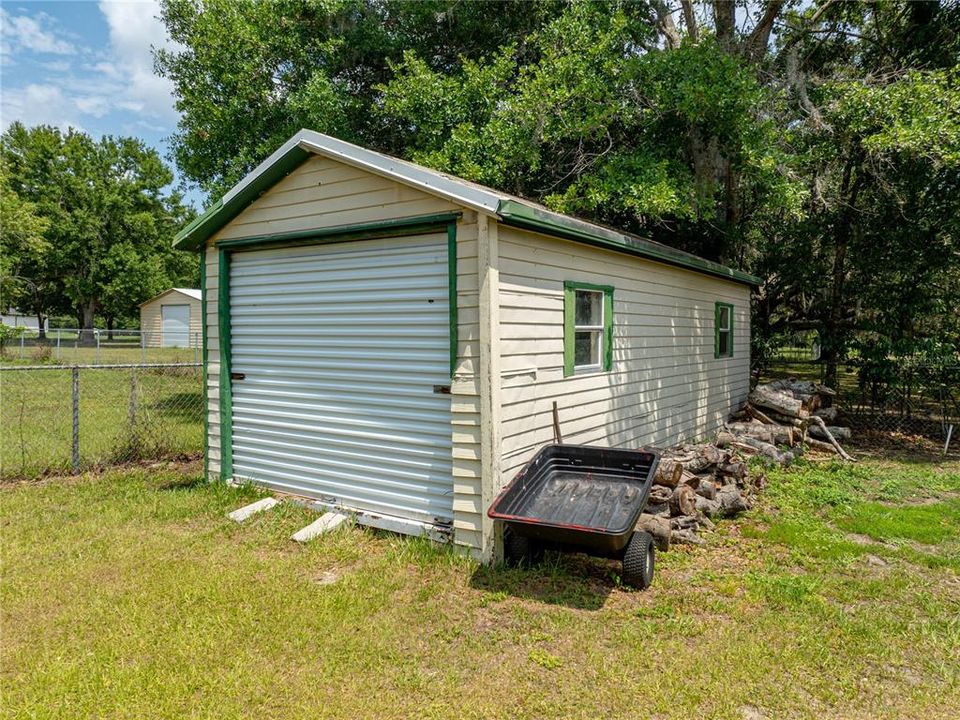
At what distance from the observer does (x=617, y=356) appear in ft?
21.1

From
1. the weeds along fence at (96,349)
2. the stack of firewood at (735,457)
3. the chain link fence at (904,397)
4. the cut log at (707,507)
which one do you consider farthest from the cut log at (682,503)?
the weeds along fence at (96,349)

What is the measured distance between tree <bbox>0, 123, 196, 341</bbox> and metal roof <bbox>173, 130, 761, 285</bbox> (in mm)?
33282

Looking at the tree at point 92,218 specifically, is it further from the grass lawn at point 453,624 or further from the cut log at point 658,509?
the cut log at point 658,509

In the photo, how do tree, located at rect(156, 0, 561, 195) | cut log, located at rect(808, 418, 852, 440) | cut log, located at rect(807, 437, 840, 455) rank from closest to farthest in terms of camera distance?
cut log, located at rect(807, 437, 840, 455) → cut log, located at rect(808, 418, 852, 440) → tree, located at rect(156, 0, 561, 195)

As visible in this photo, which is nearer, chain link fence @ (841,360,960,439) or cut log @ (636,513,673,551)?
cut log @ (636,513,673,551)

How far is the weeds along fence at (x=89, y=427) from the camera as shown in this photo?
6.87 metres

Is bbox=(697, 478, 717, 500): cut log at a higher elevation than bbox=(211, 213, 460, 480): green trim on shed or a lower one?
lower

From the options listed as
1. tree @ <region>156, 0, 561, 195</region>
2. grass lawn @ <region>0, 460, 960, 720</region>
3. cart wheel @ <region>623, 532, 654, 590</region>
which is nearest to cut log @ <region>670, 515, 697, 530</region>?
grass lawn @ <region>0, 460, 960, 720</region>

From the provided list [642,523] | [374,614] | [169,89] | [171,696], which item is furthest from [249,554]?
[169,89]

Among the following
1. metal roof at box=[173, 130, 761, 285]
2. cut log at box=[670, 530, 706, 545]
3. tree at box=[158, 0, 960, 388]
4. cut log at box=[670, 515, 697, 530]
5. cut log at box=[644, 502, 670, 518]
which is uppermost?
tree at box=[158, 0, 960, 388]

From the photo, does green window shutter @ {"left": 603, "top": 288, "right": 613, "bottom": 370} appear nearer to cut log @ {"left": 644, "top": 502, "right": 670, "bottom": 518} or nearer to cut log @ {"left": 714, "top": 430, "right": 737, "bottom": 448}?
cut log @ {"left": 644, "top": 502, "right": 670, "bottom": 518}

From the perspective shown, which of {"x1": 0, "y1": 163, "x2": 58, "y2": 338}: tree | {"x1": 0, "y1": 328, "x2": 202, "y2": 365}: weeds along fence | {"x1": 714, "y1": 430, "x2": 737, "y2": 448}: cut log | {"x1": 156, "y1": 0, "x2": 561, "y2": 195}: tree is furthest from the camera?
{"x1": 0, "y1": 328, "x2": 202, "y2": 365}: weeds along fence

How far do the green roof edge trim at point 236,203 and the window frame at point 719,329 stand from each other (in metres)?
6.88

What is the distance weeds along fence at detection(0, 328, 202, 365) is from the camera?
69.4ft
